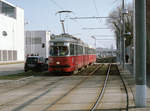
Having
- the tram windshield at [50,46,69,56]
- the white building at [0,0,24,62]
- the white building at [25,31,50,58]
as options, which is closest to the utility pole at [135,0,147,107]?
the tram windshield at [50,46,69,56]

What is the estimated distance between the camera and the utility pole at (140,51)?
364 inches

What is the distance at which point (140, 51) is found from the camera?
30.6 feet

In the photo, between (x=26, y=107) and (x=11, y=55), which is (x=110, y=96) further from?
(x=11, y=55)

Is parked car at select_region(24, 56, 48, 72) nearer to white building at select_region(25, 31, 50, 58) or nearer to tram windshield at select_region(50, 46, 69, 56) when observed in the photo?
tram windshield at select_region(50, 46, 69, 56)

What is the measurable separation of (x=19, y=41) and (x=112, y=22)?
2382 centimetres

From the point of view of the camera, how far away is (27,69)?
2761 centimetres

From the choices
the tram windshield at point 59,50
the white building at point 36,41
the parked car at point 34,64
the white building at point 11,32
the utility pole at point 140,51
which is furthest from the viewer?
the white building at point 36,41

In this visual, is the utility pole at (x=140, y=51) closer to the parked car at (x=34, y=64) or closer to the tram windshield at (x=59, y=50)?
the tram windshield at (x=59, y=50)

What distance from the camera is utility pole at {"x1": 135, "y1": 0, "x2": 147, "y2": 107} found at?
9.26m

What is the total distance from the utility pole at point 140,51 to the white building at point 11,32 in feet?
173

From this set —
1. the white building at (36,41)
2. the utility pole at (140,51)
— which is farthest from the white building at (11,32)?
the utility pole at (140,51)

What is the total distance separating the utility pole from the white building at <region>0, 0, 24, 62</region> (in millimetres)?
52859

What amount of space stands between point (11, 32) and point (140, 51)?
58.1 m

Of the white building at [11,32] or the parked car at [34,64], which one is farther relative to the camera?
the white building at [11,32]
